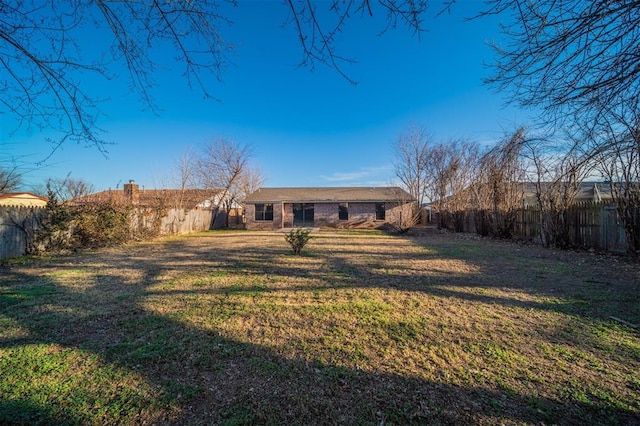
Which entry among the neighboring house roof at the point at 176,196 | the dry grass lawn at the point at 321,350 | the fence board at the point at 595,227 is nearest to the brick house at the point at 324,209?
the neighboring house roof at the point at 176,196

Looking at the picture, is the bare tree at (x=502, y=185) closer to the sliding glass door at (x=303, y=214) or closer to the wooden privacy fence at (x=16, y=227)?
the sliding glass door at (x=303, y=214)

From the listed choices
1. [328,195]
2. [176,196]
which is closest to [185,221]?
[176,196]

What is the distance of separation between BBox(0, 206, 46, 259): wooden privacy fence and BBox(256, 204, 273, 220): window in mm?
14850

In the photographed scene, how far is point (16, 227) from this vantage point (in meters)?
8.12

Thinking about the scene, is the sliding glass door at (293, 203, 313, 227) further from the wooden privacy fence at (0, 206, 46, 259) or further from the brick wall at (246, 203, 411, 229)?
the wooden privacy fence at (0, 206, 46, 259)

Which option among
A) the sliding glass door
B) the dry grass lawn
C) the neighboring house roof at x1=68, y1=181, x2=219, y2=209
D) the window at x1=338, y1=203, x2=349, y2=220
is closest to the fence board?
the dry grass lawn

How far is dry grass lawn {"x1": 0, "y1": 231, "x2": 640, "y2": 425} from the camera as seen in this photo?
75.9 inches

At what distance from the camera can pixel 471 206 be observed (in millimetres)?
16516

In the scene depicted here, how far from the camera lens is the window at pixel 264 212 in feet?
76.1

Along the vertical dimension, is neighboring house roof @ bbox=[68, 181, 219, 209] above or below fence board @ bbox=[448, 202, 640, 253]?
above

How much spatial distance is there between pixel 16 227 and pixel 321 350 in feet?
34.8

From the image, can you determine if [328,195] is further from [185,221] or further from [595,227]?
[595,227]

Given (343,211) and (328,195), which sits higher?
(328,195)

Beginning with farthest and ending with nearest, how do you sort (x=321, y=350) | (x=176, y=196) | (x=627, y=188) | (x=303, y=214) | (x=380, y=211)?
1. (x=303, y=214)
2. (x=380, y=211)
3. (x=176, y=196)
4. (x=627, y=188)
5. (x=321, y=350)
